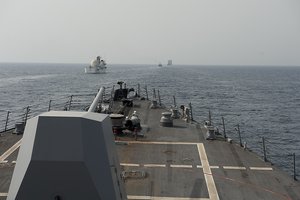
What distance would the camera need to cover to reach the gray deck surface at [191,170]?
897 centimetres

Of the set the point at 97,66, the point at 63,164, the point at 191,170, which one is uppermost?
the point at 63,164

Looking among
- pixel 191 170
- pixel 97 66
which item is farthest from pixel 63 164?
pixel 97 66

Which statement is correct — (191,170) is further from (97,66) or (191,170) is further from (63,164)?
(97,66)

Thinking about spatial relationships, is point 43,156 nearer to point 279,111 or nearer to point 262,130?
point 262,130

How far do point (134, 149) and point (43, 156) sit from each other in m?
8.82

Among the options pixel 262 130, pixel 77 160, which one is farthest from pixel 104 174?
pixel 262 130

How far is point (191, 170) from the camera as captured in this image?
10789 mm

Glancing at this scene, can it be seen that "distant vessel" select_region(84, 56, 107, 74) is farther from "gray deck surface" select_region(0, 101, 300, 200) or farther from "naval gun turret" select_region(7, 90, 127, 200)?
"naval gun turret" select_region(7, 90, 127, 200)

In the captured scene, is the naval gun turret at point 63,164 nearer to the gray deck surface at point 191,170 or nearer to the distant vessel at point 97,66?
the gray deck surface at point 191,170

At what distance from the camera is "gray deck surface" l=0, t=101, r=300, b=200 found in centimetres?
897

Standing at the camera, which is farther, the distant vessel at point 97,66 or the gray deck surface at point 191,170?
the distant vessel at point 97,66

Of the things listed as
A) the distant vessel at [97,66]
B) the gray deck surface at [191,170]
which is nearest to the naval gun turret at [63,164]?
the gray deck surface at [191,170]

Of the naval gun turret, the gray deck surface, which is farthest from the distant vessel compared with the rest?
the naval gun turret

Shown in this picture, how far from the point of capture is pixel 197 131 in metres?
16.6
